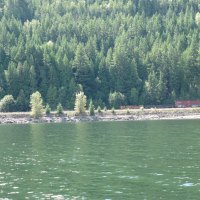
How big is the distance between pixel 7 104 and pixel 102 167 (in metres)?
103

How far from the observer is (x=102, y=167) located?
54.0 m

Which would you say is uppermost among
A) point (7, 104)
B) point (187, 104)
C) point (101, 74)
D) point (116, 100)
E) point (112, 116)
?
point (101, 74)

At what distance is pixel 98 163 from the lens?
2238 inches

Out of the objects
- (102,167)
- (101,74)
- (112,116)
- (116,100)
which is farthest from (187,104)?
(102,167)

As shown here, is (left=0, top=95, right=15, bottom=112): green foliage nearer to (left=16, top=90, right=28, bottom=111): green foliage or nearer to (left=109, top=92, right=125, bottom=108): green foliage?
(left=16, top=90, right=28, bottom=111): green foliage

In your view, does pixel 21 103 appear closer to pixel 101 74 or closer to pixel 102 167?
pixel 101 74

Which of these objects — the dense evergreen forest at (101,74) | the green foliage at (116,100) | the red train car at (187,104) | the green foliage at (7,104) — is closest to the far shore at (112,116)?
the green foliage at (7,104)

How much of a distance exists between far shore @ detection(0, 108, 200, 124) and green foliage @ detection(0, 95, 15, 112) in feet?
26.9

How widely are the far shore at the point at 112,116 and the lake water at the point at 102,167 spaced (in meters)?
51.5

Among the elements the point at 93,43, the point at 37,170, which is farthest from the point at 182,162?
the point at 93,43

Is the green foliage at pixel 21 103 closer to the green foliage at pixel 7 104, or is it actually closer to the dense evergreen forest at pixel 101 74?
the dense evergreen forest at pixel 101 74

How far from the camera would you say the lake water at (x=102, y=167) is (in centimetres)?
4197

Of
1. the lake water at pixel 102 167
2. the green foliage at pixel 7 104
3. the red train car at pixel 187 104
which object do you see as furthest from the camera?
the red train car at pixel 187 104

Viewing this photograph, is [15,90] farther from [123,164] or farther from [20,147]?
[123,164]
